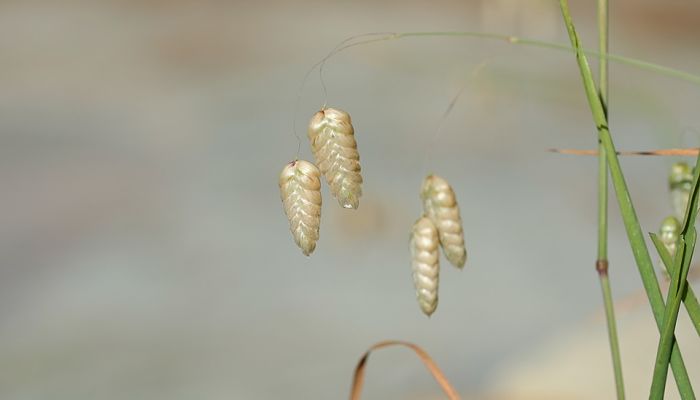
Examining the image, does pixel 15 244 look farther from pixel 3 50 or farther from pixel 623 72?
pixel 623 72

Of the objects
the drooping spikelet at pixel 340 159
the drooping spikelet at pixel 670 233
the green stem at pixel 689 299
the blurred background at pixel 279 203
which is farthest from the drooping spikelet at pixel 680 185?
the blurred background at pixel 279 203

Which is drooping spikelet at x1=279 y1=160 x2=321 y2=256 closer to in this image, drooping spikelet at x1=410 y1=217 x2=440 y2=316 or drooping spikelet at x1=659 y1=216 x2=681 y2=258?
drooping spikelet at x1=410 y1=217 x2=440 y2=316

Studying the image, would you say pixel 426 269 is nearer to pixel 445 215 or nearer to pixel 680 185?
pixel 445 215

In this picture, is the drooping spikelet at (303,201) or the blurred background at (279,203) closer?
the drooping spikelet at (303,201)

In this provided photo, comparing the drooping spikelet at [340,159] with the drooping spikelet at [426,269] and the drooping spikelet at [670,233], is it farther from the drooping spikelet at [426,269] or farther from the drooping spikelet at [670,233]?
the drooping spikelet at [670,233]

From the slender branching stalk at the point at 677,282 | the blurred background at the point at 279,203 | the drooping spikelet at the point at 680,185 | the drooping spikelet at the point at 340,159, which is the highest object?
the blurred background at the point at 279,203

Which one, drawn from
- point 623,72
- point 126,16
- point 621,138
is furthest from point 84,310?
point 623,72
